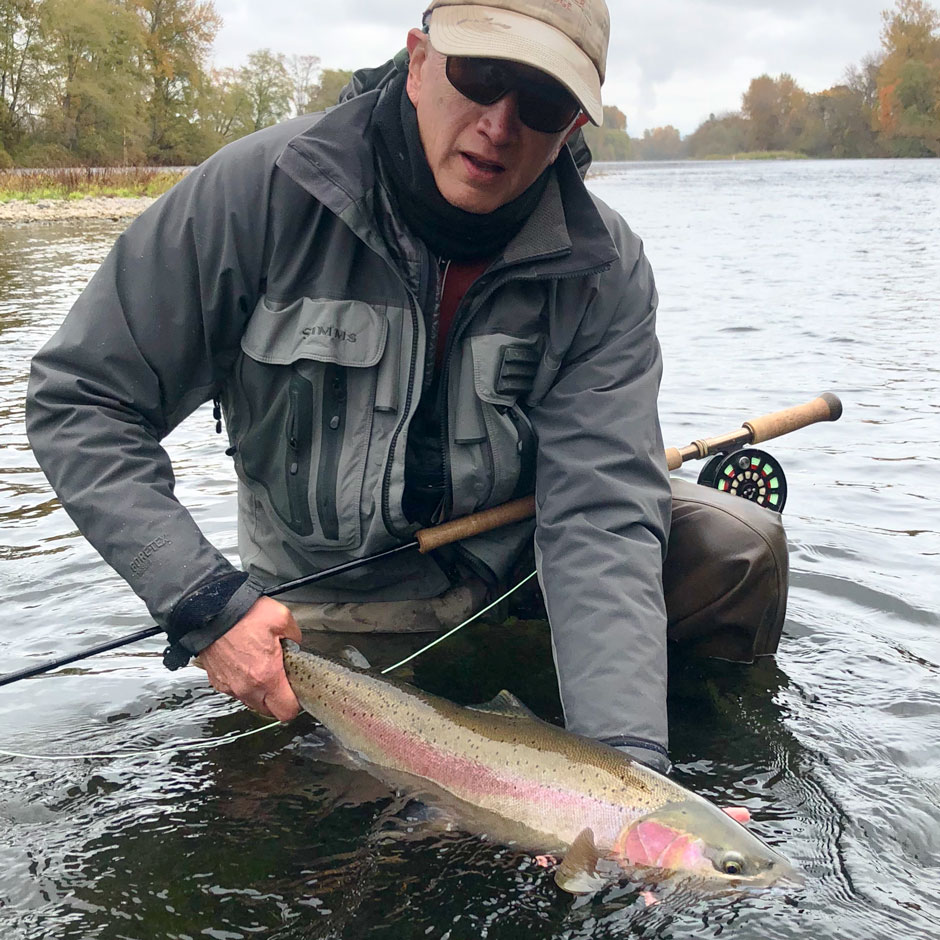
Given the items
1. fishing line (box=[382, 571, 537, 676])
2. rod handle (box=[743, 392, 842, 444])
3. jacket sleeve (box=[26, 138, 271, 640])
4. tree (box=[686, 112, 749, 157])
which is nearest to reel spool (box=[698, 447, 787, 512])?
rod handle (box=[743, 392, 842, 444])

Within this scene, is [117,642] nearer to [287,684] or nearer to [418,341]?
[287,684]

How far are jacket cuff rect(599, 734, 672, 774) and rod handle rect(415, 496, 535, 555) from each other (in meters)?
0.88

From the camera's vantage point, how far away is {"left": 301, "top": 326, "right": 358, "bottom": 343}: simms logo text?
9.89 feet

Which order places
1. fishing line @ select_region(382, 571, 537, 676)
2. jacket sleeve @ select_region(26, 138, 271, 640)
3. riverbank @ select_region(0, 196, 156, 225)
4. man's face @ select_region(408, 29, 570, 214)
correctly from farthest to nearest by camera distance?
riverbank @ select_region(0, 196, 156, 225), fishing line @ select_region(382, 571, 537, 676), man's face @ select_region(408, 29, 570, 214), jacket sleeve @ select_region(26, 138, 271, 640)

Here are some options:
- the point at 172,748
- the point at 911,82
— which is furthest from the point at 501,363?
the point at 911,82

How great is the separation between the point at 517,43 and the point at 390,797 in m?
1.90

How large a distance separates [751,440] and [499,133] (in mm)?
2054


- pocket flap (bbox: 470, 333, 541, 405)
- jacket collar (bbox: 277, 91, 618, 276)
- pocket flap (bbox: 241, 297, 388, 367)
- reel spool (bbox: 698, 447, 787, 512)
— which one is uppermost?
jacket collar (bbox: 277, 91, 618, 276)

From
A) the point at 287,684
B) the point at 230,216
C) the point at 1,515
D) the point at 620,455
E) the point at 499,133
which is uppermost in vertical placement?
the point at 499,133

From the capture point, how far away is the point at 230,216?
9.46 ft

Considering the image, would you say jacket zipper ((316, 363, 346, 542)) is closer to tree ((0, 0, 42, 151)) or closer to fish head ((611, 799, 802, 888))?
fish head ((611, 799, 802, 888))

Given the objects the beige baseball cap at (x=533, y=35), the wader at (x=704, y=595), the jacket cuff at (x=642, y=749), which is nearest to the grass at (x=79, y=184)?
the wader at (x=704, y=595)

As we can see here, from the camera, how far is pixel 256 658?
2730 millimetres

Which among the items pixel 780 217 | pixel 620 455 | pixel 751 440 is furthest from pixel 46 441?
pixel 780 217
